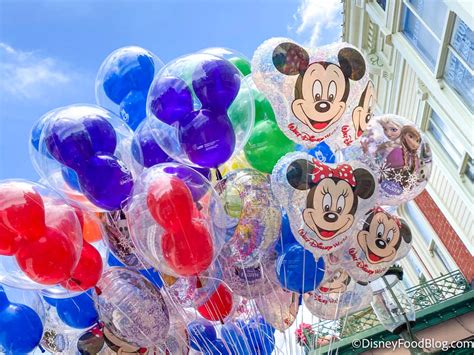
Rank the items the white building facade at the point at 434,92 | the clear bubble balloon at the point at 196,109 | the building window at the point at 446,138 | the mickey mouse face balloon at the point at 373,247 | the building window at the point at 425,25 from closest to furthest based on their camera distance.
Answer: the clear bubble balloon at the point at 196,109
the mickey mouse face balloon at the point at 373,247
the white building facade at the point at 434,92
the building window at the point at 425,25
the building window at the point at 446,138

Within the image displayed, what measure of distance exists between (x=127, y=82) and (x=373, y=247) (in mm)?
2633

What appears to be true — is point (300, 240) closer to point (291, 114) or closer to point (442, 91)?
point (291, 114)

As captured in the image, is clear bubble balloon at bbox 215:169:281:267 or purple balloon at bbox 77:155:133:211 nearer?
purple balloon at bbox 77:155:133:211

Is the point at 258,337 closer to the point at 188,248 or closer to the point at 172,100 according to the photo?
the point at 188,248

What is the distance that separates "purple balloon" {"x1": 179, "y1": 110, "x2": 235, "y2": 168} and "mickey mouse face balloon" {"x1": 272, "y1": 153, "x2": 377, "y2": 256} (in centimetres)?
53

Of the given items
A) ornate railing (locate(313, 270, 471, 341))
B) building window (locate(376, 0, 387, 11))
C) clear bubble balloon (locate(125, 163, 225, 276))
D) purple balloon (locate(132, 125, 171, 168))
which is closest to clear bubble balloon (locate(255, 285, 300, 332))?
clear bubble balloon (locate(125, 163, 225, 276))

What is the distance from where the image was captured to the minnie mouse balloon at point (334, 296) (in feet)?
17.5

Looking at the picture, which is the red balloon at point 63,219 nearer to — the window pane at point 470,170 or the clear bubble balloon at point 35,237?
the clear bubble balloon at point 35,237

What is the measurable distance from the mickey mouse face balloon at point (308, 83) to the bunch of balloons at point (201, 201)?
1 centimetres

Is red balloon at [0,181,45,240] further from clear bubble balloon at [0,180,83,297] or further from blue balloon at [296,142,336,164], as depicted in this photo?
blue balloon at [296,142,336,164]

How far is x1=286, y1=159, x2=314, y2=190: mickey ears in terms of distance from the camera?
4.40m

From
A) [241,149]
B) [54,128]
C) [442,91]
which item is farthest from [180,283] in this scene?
[442,91]

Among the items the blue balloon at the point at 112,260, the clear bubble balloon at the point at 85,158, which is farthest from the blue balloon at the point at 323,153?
the blue balloon at the point at 112,260

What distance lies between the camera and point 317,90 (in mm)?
4473
